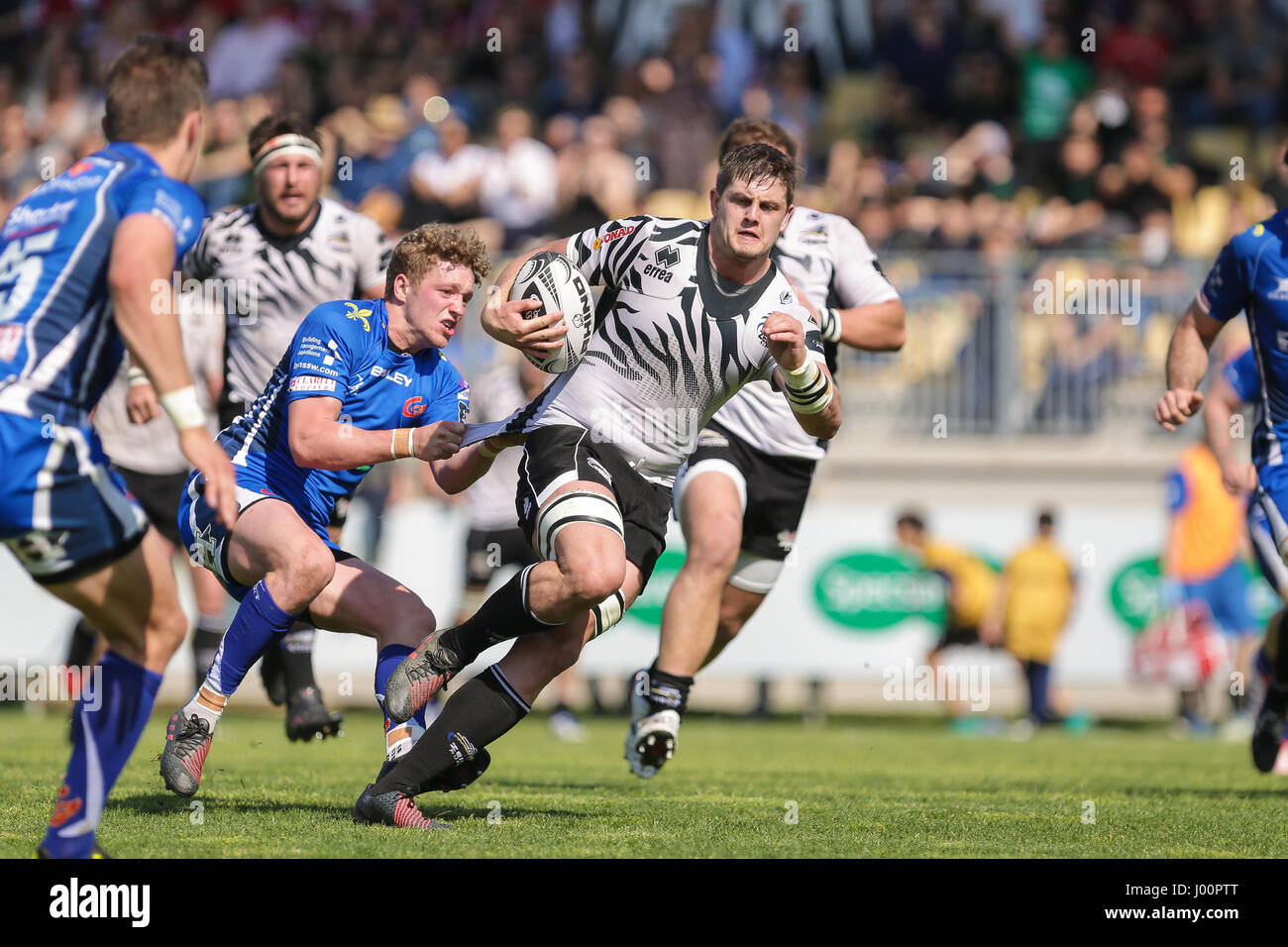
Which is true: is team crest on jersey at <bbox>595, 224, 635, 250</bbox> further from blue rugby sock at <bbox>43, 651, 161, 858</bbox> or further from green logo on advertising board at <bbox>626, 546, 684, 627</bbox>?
green logo on advertising board at <bbox>626, 546, 684, 627</bbox>

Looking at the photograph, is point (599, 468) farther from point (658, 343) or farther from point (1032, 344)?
point (1032, 344)

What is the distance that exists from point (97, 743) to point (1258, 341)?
17.1ft

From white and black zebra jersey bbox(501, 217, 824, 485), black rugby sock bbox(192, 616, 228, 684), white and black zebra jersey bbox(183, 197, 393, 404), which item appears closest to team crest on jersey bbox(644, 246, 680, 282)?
white and black zebra jersey bbox(501, 217, 824, 485)

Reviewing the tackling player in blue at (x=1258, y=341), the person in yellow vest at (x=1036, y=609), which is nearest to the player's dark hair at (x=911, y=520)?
the person in yellow vest at (x=1036, y=609)

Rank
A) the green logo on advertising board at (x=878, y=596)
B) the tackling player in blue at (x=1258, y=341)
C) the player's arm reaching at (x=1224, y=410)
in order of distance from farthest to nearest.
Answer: the green logo on advertising board at (x=878, y=596) → the player's arm reaching at (x=1224, y=410) → the tackling player in blue at (x=1258, y=341)

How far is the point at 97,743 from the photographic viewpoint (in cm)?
493

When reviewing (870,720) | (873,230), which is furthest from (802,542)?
(873,230)

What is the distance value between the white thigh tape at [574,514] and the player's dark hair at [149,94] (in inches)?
74.9

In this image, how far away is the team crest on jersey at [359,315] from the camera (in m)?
6.64

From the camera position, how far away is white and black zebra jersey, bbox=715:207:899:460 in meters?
8.27

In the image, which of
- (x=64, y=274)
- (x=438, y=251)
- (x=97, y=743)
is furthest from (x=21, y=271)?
(x=438, y=251)

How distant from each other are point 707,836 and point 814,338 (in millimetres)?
1946

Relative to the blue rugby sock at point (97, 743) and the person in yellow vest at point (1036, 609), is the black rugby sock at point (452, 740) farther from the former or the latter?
the person in yellow vest at point (1036, 609)

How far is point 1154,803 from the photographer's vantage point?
24.8 feet
